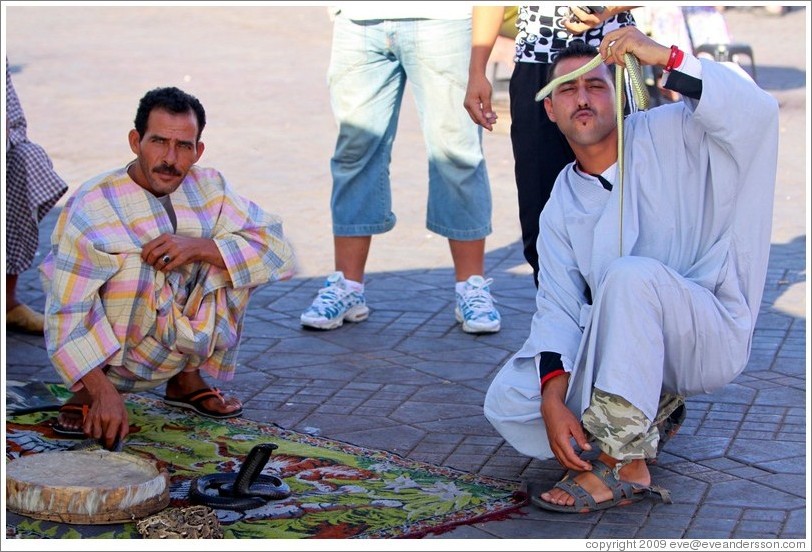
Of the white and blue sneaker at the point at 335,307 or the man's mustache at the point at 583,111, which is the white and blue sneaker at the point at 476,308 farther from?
the man's mustache at the point at 583,111

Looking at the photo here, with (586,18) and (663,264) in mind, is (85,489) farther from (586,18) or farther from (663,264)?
(586,18)

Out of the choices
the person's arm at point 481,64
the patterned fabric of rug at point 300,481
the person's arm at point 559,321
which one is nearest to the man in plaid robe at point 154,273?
the patterned fabric of rug at point 300,481

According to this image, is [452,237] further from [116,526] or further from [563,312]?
[116,526]

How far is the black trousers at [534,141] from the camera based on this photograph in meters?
4.24

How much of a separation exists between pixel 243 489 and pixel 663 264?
4.14 feet

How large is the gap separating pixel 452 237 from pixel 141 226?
154cm

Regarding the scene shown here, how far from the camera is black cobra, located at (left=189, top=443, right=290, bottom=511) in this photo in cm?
338

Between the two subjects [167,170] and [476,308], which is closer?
[167,170]

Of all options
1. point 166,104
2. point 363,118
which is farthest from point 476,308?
point 166,104

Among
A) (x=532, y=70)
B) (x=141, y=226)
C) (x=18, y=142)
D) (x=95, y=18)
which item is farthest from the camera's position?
(x=95, y=18)

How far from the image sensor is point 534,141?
427 cm

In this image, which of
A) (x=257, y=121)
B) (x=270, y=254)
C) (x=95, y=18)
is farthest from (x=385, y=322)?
(x=95, y=18)

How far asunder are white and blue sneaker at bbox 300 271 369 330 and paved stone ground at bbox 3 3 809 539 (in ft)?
0.21

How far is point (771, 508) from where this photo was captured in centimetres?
335
